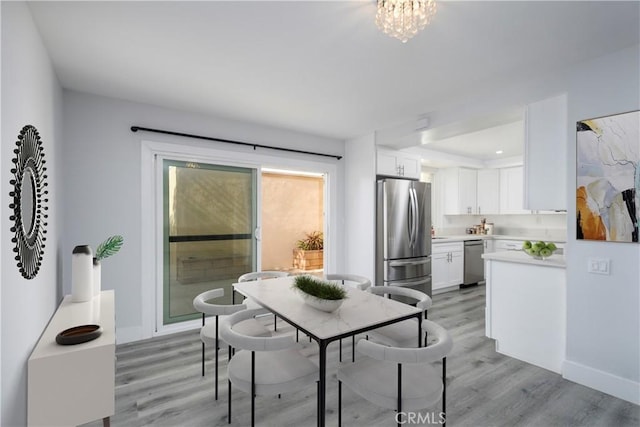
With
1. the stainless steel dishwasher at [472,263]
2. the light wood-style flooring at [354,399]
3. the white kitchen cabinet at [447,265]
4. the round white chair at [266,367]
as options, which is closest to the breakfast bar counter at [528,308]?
the light wood-style flooring at [354,399]

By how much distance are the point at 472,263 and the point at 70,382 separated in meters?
5.68

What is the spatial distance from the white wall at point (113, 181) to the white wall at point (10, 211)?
2.65ft

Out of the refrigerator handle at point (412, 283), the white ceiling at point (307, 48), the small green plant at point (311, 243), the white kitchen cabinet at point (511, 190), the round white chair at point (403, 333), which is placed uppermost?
the white ceiling at point (307, 48)

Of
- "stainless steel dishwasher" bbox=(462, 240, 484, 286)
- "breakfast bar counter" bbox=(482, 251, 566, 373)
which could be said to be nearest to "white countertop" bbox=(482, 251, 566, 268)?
"breakfast bar counter" bbox=(482, 251, 566, 373)

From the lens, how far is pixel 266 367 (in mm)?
1742

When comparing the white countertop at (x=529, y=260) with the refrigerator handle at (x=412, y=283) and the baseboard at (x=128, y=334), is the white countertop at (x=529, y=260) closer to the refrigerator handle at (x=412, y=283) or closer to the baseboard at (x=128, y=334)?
the refrigerator handle at (x=412, y=283)

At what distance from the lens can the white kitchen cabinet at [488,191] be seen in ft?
20.3

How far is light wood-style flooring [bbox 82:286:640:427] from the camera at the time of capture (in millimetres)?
1982

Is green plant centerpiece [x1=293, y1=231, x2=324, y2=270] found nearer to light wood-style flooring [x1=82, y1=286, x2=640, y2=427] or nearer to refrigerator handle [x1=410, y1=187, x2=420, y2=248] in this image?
refrigerator handle [x1=410, y1=187, x2=420, y2=248]

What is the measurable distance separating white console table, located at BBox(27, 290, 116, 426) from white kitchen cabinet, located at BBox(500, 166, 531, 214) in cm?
643

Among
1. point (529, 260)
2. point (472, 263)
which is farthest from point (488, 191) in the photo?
point (529, 260)

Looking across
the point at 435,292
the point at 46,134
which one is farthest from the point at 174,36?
the point at 435,292

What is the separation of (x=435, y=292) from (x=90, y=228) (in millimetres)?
4783

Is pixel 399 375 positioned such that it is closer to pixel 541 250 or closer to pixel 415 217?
pixel 541 250
